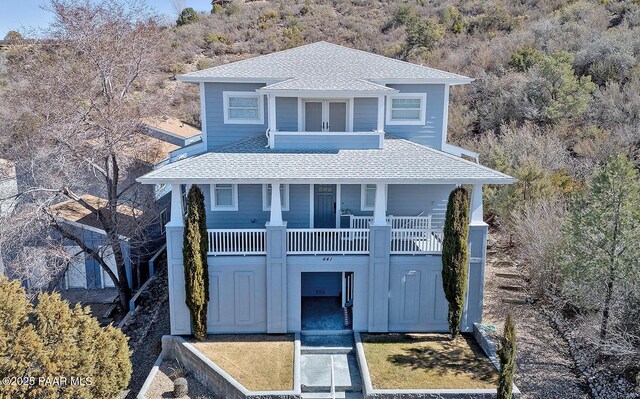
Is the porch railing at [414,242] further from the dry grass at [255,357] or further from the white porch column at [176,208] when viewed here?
the white porch column at [176,208]

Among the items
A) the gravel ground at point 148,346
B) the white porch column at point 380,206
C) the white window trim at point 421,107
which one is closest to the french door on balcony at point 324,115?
the white window trim at point 421,107

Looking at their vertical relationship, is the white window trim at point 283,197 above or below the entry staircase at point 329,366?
above

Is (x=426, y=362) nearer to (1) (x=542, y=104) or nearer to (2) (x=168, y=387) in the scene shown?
(2) (x=168, y=387)

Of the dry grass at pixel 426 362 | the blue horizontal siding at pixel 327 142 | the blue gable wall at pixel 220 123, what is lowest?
the dry grass at pixel 426 362

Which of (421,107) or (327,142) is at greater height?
(421,107)

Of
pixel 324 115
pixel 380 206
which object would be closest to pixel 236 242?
pixel 380 206

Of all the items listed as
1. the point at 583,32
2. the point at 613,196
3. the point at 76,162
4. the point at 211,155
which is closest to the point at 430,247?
the point at 613,196

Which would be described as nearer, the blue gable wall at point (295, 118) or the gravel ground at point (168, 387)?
the gravel ground at point (168, 387)
